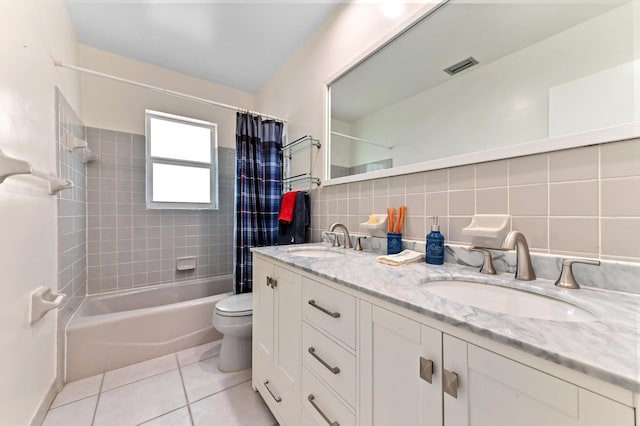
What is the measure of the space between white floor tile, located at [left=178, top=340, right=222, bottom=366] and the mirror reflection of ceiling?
2.01 meters

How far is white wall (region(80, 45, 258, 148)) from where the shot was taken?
2.07 m

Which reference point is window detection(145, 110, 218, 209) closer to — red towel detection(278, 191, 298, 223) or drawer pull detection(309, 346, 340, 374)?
red towel detection(278, 191, 298, 223)

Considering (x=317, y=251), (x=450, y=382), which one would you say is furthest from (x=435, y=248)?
(x=317, y=251)

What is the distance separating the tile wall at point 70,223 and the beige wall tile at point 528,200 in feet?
7.65

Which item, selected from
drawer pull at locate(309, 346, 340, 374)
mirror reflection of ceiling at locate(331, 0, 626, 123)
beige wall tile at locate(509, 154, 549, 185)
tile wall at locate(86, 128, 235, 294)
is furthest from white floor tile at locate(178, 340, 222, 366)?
beige wall tile at locate(509, 154, 549, 185)

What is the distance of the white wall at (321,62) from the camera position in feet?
4.59

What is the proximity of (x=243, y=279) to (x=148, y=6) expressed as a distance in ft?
6.96

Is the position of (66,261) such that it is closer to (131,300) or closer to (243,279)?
(131,300)

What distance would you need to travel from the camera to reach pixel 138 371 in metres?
1.56

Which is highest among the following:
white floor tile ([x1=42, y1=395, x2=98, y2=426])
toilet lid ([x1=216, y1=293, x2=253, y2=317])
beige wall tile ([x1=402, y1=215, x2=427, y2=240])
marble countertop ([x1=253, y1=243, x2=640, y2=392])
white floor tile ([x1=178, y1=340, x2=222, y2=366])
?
beige wall tile ([x1=402, y1=215, x2=427, y2=240])

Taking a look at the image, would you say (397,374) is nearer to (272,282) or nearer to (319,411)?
(319,411)

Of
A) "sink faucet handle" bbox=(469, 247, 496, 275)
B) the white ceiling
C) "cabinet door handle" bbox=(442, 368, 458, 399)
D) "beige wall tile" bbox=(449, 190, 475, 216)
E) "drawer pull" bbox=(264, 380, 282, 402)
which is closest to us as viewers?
"cabinet door handle" bbox=(442, 368, 458, 399)

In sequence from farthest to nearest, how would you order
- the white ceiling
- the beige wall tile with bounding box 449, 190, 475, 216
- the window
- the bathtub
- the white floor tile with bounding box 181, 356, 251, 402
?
the window → the white ceiling → the bathtub → the white floor tile with bounding box 181, 356, 251, 402 → the beige wall tile with bounding box 449, 190, 475, 216

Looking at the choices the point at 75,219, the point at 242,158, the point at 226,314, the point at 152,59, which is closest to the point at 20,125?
the point at 75,219
